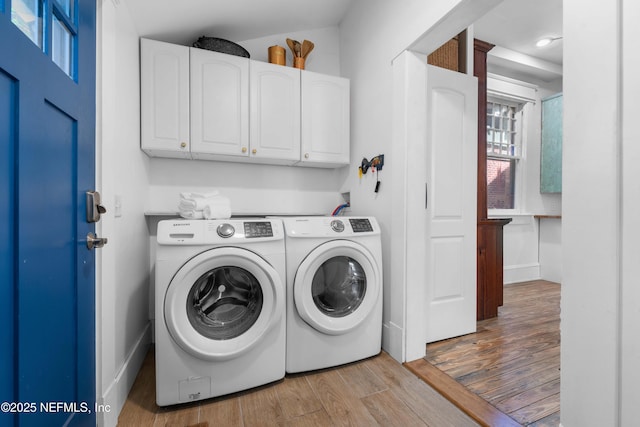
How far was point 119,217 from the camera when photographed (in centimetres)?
137

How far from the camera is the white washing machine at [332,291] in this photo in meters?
1.59

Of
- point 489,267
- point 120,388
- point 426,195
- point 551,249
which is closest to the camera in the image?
point 120,388

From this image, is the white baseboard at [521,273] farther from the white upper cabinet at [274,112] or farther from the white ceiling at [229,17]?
the white ceiling at [229,17]

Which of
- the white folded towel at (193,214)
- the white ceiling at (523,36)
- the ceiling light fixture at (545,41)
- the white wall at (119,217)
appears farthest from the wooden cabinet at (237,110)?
the ceiling light fixture at (545,41)

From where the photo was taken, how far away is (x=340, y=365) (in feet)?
5.69

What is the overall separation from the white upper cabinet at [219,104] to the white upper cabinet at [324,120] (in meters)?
0.48

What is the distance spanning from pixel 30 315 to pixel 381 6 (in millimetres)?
2489

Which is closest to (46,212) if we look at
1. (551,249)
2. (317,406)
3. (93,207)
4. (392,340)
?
(93,207)

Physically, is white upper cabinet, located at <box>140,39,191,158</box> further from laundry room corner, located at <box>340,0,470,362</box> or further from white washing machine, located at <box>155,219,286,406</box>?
laundry room corner, located at <box>340,0,470,362</box>

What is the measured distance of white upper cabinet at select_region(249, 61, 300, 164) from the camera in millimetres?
2072

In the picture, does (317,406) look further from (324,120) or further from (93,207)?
(324,120)

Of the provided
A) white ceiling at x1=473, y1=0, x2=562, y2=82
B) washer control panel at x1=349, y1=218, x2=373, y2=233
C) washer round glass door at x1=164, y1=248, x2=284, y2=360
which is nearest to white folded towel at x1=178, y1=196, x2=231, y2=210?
washer round glass door at x1=164, y1=248, x2=284, y2=360

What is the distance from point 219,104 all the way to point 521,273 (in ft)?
13.7

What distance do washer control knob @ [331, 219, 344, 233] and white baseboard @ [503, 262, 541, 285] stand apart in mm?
3053
